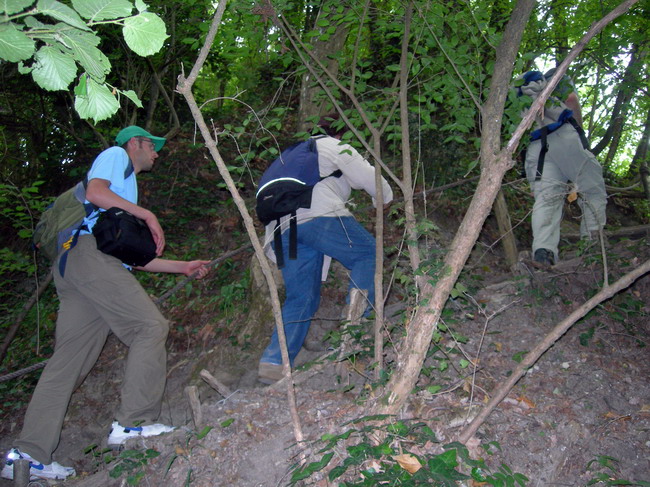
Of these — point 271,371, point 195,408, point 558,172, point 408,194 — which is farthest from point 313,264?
point 558,172

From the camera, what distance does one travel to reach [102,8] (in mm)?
1583

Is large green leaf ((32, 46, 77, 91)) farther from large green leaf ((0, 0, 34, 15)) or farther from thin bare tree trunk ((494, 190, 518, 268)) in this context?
thin bare tree trunk ((494, 190, 518, 268))

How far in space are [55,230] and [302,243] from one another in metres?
1.88

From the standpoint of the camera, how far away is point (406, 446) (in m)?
2.93

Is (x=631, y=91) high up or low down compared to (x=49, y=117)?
up

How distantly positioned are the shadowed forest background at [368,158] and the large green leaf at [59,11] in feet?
0.39

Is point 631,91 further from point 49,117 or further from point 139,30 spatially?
point 49,117

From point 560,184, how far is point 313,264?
99.0 inches

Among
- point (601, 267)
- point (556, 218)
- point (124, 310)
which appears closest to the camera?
point (124, 310)

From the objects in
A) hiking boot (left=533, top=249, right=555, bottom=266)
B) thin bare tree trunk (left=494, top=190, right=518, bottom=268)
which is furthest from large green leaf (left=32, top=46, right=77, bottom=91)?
thin bare tree trunk (left=494, top=190, right=518, bottom=268)

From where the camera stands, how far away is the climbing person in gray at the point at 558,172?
200 inches

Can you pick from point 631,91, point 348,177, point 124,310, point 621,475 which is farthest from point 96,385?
point 631,91

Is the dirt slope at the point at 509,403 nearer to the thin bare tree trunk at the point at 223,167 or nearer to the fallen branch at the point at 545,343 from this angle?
the fallen branch at the point at 545,343

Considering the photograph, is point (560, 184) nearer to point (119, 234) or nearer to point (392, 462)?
point (392, 462)
